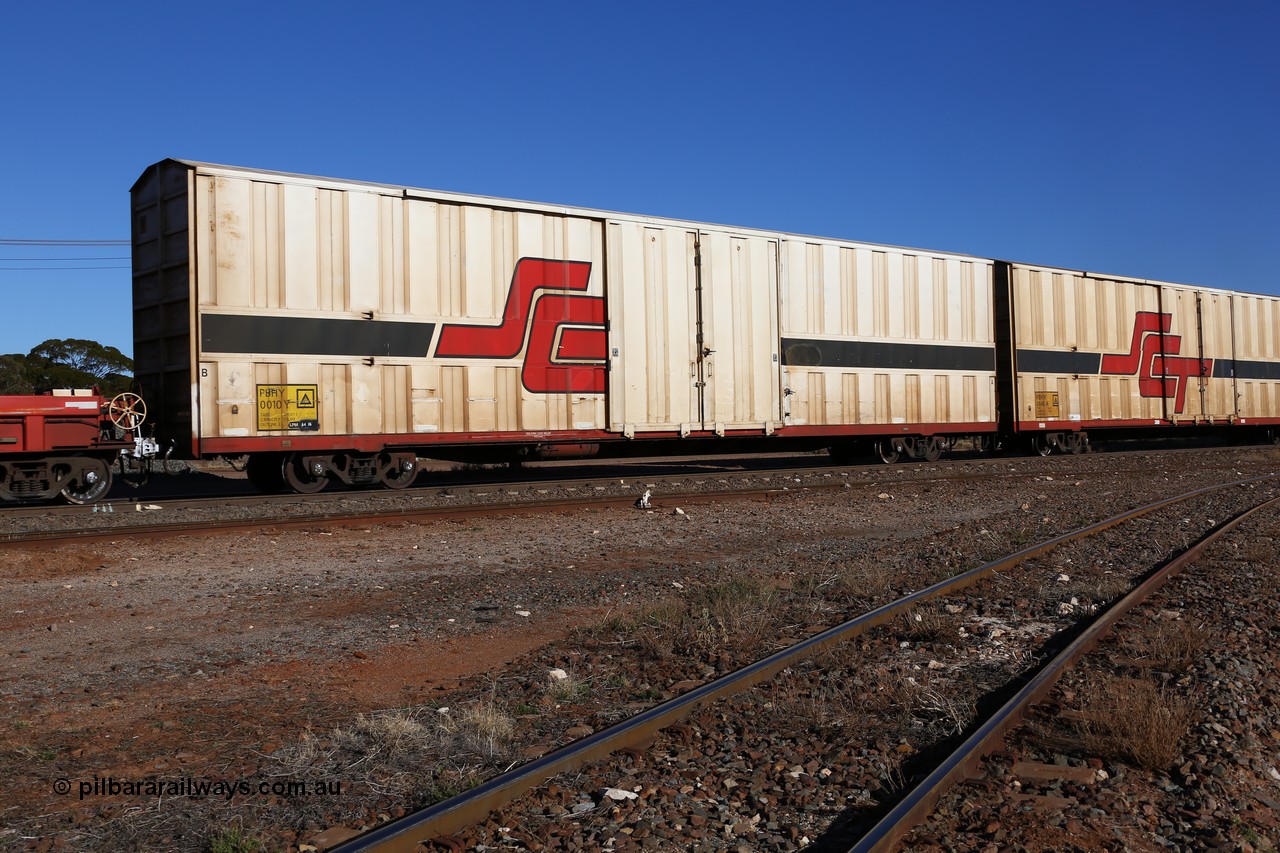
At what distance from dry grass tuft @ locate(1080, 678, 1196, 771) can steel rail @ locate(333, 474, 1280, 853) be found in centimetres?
152

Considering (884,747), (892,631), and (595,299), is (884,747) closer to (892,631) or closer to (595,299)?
(892,631)

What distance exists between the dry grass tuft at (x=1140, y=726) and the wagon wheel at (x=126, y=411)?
38.8ft

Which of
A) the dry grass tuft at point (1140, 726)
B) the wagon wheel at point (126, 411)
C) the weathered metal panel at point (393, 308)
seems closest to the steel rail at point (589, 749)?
the dry grass tuft at point (1140, 726)

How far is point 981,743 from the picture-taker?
3709mm

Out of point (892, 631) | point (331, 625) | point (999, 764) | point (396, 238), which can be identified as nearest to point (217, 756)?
point (331, 625)

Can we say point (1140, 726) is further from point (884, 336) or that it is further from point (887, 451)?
point (887, 451)

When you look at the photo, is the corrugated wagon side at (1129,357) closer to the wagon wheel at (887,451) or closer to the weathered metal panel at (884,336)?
the weathered metal panel at (884,336)

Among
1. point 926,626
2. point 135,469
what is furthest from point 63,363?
point 926,626

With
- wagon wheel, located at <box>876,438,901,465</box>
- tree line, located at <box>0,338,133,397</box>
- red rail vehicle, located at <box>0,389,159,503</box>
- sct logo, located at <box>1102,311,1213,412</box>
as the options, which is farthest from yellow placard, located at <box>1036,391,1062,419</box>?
tree line, located at <box>0,338,133,397</box>

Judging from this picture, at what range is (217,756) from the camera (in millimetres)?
3842

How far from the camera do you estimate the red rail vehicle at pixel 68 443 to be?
11.5 m

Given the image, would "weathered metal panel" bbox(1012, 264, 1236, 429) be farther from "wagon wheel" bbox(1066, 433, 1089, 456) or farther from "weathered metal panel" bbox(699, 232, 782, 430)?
"weathered metal panel" bbox(699, 232, 782, 430)

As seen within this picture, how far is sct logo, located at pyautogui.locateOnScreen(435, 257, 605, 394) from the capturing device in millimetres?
13914

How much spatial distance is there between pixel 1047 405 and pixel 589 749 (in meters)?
19.4
